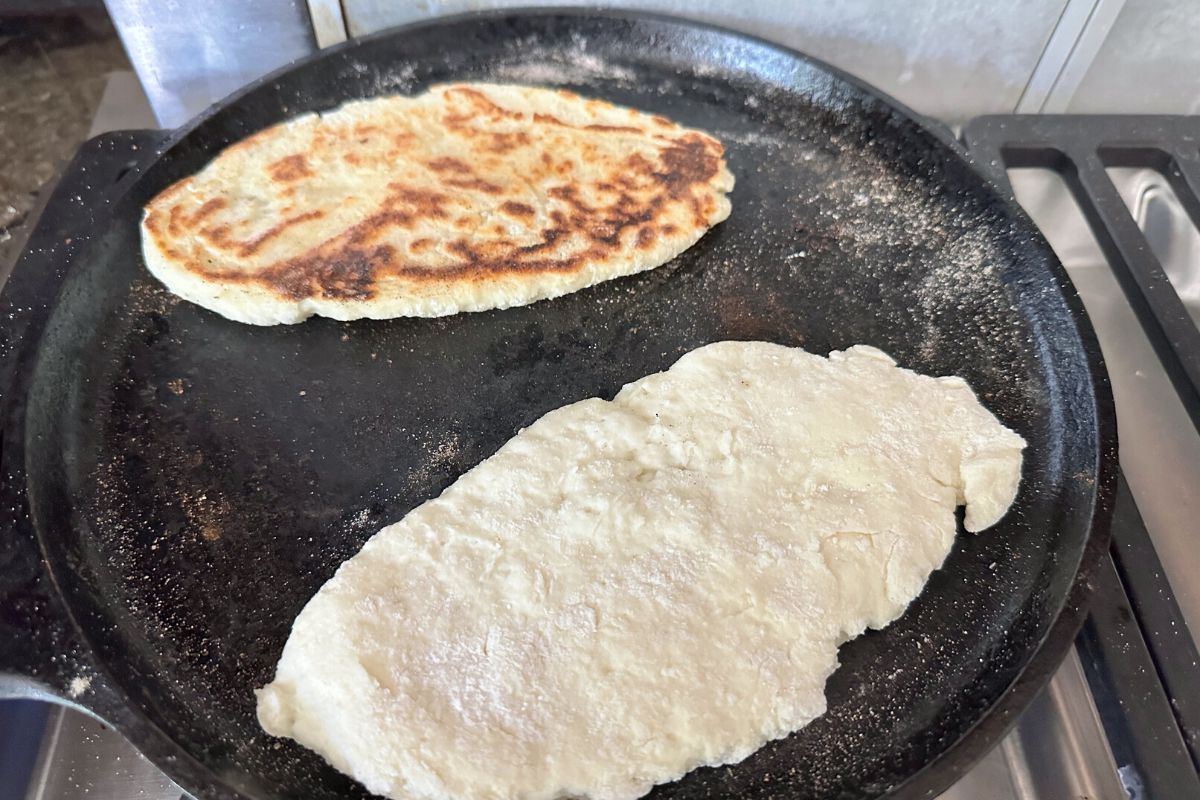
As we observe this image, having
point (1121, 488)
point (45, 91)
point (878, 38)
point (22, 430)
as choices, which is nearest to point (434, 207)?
point (22, 430)

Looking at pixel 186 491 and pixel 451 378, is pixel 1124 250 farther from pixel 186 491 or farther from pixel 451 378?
pixel 186 491

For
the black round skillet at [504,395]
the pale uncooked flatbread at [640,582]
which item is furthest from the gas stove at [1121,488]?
the pale uncooked flatbread at [640,582]

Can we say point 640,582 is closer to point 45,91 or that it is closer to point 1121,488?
point 1121,488

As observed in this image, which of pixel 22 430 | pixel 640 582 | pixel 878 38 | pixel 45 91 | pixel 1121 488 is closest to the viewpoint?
pixel 640 582

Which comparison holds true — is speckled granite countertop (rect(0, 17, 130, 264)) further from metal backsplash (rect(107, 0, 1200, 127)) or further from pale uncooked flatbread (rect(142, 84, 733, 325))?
pale uncooked flatbread (rect(142, 84, 733, 325))

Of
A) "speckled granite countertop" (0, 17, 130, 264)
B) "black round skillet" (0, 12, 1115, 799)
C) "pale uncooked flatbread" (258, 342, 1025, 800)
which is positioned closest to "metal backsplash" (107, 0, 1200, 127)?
"black round skillet" (0, 12, 1115, 799)

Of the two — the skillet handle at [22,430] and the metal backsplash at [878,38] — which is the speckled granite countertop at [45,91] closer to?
the metal backsplash at [878,38]

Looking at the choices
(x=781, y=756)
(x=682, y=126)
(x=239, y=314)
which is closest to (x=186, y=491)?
(x=239, y=314)
